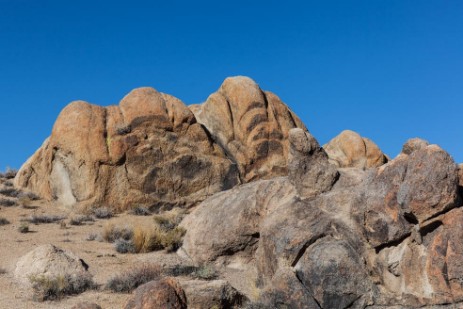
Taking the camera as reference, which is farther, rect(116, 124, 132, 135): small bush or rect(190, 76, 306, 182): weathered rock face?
rect(190, 76, 306, 182): weathered rock face

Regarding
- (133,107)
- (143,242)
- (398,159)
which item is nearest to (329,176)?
(398,159)

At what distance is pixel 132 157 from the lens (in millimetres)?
24391

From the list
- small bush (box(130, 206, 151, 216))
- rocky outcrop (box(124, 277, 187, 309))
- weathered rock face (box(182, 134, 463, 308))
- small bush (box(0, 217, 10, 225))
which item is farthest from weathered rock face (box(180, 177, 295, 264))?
small bush (box(0, 217, 10, 225))

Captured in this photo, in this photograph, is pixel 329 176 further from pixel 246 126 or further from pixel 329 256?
pixel 246 126

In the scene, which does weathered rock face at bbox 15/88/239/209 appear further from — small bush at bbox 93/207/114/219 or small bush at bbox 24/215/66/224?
small bush at bbox 24/215/66/224

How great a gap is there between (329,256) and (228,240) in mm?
4286

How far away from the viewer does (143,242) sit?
16.3 m

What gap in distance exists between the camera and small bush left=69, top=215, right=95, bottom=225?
20.5 m

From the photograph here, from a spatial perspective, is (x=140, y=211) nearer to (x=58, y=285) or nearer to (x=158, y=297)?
(x=58, y=285)

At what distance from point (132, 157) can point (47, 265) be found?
1151 centimetres

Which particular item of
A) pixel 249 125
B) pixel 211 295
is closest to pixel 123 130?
pixel 249 125

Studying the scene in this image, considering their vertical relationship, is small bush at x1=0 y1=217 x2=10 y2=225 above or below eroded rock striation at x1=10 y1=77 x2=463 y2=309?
above

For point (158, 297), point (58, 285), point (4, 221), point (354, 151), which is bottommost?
point (158, 297)

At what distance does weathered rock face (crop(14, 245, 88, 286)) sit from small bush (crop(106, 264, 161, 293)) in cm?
130
